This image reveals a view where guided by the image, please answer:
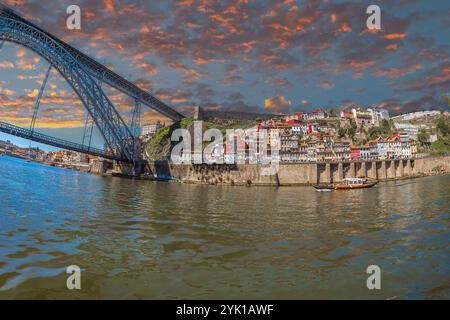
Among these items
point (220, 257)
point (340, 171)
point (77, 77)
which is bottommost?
point (220, 257)

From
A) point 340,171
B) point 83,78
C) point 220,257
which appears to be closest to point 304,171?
point 340,171

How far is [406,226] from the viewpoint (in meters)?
13.6

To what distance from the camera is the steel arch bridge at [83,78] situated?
39.5 m

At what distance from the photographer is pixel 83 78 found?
50.8m

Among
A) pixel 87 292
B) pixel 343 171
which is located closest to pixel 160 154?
pixel 343 171

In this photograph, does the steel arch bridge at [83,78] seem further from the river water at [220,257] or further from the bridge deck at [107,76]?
the river water at [220,257]

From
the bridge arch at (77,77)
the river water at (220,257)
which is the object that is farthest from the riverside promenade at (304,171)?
the river water at (220,257)

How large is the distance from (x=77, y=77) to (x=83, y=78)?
3.06 ft

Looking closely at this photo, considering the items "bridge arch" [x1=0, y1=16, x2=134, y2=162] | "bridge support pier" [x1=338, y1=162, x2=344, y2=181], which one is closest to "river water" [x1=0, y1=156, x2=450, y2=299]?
"bridge arch" [x1=0, y1=16, x2=134, y2=162]

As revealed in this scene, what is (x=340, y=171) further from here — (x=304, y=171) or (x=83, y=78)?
(x=83, y=78)

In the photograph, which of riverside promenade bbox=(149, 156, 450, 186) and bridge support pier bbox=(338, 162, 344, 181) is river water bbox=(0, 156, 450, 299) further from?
bridge support pier bbox=(338, 162, 344, 181)

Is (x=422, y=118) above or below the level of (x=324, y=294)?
above

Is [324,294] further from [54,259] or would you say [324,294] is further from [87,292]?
[54,259]

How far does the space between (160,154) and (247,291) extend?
85.7 metres
